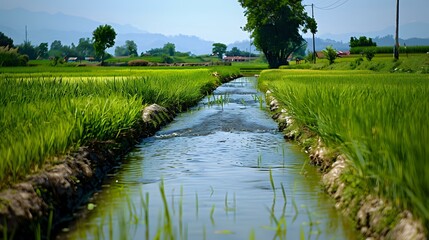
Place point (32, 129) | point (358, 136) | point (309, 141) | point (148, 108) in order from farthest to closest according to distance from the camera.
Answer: point (148, 108) → point (309, 141) → point (32, 129) → point (358, 136)

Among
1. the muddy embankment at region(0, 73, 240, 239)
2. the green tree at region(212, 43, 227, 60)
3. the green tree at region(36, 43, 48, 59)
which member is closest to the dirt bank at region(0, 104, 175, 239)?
the muddy embankment at region(0, 73, 240, 239)

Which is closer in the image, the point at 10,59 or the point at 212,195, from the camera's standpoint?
the point at 212,195

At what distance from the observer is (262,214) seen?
18.7 feet

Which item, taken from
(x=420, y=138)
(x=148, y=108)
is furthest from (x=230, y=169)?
(x=148, y=108)

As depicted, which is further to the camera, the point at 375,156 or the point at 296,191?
the point at 296,191

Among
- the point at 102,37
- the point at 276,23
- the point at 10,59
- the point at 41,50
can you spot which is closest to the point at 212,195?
the point at 10,59

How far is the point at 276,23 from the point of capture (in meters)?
77.2

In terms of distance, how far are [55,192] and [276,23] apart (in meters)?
73.3

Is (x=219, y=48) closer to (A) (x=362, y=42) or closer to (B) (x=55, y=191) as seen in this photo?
(A) (x=362, y=42)

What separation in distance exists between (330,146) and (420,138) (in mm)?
3011

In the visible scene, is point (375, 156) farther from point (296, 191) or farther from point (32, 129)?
point (32, 129)

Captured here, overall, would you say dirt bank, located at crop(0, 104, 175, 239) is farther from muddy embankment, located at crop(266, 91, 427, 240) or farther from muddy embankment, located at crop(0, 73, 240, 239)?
muddy embankment, located at crop(266, 91, 427, 240)

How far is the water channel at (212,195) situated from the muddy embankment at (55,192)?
0.61 ft

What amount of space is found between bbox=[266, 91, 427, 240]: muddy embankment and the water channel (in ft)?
0.43
